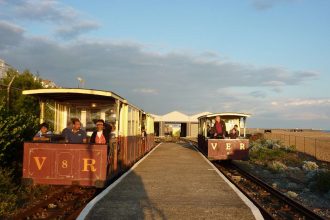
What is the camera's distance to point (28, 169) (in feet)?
37.0

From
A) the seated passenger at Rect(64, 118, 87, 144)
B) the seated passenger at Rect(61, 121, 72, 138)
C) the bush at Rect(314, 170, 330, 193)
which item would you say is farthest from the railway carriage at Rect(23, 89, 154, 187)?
the bush at Rect(314, 170, 330, 193)

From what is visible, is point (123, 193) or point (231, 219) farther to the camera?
point (123, 193)

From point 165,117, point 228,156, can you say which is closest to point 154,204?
point 228,156

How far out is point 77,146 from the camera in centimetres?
1115

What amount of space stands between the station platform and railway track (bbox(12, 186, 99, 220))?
0.69 metres

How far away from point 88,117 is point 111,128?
1566 millimetres

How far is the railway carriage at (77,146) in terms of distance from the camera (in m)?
11.1

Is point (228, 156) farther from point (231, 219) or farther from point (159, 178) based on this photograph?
point (231, 219)

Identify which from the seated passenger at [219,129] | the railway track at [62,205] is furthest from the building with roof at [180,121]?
the railway track at [62,205]

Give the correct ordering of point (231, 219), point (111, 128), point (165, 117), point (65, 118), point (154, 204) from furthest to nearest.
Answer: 1. point (165, 117)
2. point (65, 118)
3. point (111, 128)
4. point (154, 204)
5. point (231, 219)

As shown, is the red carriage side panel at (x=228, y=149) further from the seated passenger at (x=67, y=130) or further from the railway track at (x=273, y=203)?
the seated passenger at (x=67, y=130)

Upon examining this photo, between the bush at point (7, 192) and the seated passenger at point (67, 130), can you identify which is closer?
the bush at point (7, 192)

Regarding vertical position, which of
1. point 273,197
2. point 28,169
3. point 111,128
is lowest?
point 273,197

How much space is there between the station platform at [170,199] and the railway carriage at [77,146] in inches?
25.9
